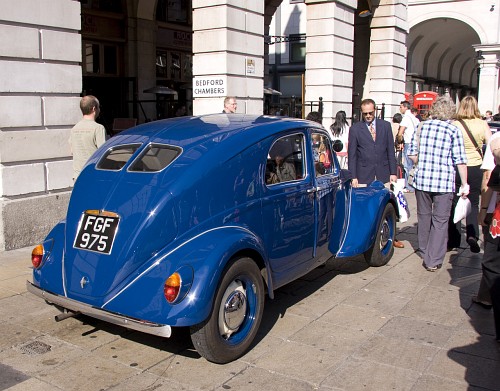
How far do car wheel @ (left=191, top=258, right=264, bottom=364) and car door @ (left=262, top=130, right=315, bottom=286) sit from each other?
39 cm

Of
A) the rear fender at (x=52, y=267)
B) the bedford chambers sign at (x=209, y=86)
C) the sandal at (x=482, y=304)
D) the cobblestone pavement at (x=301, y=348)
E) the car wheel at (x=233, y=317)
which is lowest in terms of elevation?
the cobblestone pavement at (x=301, y=348)

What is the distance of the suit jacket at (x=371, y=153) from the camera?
24.3 feet

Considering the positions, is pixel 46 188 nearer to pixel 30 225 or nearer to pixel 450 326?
pixel 30 225

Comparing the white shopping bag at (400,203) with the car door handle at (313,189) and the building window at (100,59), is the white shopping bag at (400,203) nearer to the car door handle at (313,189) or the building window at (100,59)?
the car door handle at (313,189)

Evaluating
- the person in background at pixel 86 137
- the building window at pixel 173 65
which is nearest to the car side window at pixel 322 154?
the person in background at pixel 86 137

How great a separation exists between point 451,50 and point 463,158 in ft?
136

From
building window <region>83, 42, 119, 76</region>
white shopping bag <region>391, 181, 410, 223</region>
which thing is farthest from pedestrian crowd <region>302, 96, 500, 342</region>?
building window <region>83, 42, 119, 76</region>

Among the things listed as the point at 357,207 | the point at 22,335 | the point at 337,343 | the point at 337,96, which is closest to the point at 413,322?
the point at 337,343

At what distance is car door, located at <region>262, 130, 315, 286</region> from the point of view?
474 cm

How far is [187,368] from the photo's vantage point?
412cm


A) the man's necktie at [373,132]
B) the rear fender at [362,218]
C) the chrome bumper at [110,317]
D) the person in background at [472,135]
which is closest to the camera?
the chrome bumper at [110,317]

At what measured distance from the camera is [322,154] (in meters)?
5.83

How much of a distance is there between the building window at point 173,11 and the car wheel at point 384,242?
543 inches

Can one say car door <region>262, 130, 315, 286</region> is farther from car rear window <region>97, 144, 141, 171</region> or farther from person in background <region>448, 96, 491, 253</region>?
person in background <region>448, 96, 491, 253</region>
